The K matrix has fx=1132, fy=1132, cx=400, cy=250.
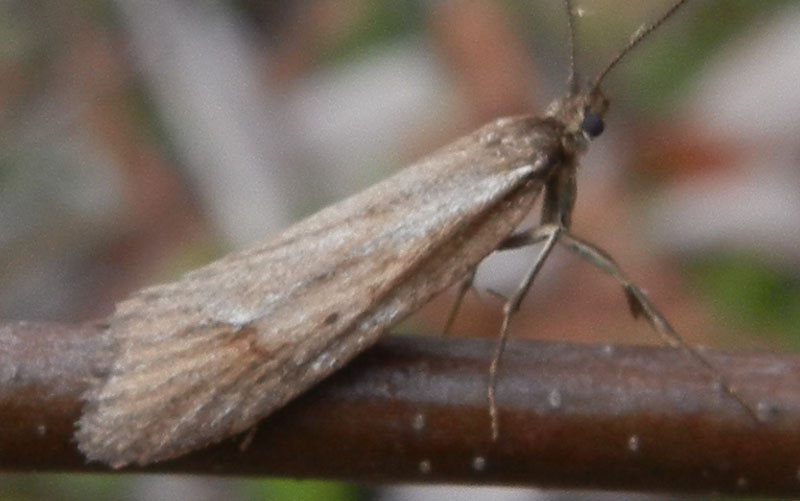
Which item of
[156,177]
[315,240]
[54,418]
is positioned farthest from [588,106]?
[156,177]

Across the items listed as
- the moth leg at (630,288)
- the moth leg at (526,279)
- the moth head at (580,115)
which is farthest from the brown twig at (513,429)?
the moth head at (580,115)

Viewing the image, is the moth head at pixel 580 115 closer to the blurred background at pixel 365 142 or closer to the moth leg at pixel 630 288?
the moth leg at pixel 630 288

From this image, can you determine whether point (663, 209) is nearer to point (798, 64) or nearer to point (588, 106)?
point (798, 64)

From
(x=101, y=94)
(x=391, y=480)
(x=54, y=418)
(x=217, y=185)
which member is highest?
(x=101, y=94)

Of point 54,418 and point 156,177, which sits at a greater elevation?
point 156,177

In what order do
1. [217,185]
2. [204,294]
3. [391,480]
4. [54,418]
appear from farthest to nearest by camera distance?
[217,185] → [204,294] → [391,480] → [54,418]

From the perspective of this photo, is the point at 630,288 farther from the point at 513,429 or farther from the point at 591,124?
the point at 513,429

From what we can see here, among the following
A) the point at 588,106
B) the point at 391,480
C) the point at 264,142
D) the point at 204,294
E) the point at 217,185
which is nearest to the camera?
the point at 391,480

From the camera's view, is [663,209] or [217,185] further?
[217,185]
